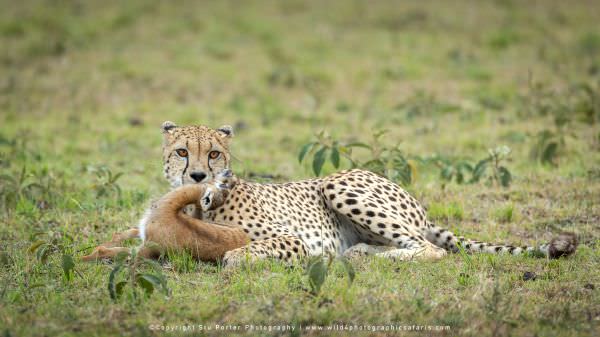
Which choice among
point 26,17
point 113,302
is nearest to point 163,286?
point 113,302

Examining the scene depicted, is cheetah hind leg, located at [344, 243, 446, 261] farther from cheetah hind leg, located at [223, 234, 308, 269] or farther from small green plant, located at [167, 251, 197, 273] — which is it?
small green plant, located at [167, 251, 197, 273]

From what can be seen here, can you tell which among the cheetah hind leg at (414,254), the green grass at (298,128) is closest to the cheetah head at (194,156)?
the green grass at (298,128)

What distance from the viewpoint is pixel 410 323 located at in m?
4.66

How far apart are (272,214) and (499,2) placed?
13160 mm

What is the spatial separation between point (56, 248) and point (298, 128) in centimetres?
585

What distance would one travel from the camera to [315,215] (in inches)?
262

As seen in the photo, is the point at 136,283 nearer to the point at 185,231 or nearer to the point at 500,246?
the point at 185,231

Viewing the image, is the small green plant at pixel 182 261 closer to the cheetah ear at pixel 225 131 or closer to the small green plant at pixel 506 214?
the cheetah ear at pixel 225 131

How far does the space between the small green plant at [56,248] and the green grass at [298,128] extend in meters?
0.07

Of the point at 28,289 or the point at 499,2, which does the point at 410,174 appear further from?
the point at 499,2

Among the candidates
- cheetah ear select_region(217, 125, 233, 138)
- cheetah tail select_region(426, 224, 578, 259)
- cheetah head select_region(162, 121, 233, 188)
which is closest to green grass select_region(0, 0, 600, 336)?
cheetah tail select_region(426, 224, 578, 259)

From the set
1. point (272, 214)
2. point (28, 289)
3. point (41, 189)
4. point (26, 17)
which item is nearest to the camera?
point (28, 289)

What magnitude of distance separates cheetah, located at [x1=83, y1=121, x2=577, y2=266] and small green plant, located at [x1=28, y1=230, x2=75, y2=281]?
95 centimetres

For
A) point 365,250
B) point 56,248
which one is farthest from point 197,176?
point 365,250
